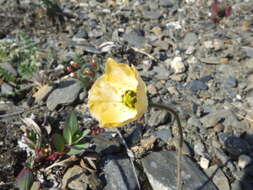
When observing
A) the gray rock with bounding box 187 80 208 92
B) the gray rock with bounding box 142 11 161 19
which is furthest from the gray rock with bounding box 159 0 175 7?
the gray rock with bounding box 187 80 208 92

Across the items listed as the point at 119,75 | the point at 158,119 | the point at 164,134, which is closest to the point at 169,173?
the point at 164,134

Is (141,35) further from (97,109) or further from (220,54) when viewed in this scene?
(97,109)

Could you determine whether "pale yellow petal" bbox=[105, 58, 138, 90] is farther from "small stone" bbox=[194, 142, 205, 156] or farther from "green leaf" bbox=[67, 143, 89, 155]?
"small stone" bbox=[194, 142, 205, 156]

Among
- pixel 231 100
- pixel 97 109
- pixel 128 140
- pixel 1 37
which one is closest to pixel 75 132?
pixel 128 140

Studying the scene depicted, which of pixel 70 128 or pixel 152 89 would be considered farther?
pixel 152 89

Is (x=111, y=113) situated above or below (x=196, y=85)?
above

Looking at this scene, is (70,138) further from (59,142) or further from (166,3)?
(166,3)

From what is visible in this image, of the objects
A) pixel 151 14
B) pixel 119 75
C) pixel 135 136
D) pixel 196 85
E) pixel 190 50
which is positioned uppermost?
pixel 119 75
